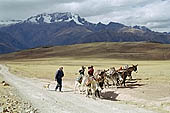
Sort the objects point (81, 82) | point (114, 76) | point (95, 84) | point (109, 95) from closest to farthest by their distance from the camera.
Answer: point (95, 84), point (109, 95), point (81, 82), point (114, 76)

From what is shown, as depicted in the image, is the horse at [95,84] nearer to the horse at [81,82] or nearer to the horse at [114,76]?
the horse at [81,82]

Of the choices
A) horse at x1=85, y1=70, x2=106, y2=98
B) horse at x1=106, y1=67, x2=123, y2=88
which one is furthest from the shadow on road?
horse at x1=106, y1=67, x2=123, y2=88

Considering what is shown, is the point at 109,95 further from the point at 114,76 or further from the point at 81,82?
the point at 81,82

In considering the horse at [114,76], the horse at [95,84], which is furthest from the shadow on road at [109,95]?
the horse at [114,76]

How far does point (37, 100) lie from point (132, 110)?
7.65m

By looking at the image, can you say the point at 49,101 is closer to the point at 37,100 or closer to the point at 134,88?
the point at 37,100

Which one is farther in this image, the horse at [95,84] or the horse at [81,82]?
the horse at [81,82]

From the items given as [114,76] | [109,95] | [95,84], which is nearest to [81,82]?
[114,76]

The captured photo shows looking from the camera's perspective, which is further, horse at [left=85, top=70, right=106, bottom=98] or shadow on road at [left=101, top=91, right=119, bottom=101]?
shadow on road at [left=101, top=91, right=119, bottom=101]

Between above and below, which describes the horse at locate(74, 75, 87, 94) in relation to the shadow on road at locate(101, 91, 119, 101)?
above

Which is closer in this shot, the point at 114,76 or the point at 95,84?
the point at 95,84

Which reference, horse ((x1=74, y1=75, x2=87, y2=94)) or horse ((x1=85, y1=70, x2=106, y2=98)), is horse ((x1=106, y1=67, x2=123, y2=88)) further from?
horse ((x1=74, y1=75, x2=87, y2=94))

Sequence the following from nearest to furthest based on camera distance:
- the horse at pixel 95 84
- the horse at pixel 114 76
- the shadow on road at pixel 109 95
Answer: the horse at pixel 95 84 < the shadow on road at pixel 109 95 < the horse at pixel 114 76

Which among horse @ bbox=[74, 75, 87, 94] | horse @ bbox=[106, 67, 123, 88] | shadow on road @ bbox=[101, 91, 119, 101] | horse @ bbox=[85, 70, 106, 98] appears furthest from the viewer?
horse @ bbox=[106, 67, 123, 88]
